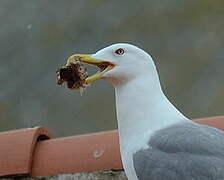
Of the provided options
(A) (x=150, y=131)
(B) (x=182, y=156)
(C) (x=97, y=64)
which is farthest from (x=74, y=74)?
(B) (x=182, y=156)

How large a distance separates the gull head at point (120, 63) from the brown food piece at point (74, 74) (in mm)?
57

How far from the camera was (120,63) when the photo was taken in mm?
1816

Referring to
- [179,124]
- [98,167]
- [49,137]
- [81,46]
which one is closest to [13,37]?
[81,46]

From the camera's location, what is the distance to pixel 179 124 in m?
1.74

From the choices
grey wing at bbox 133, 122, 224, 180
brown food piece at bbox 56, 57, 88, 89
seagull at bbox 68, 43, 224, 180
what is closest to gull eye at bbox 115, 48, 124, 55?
seagull at bbox 68, 43, 224, 180

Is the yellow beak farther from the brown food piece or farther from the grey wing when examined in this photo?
the grey wing

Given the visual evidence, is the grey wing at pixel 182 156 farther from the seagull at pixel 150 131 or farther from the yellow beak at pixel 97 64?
the yellow beak at pixel 97 64

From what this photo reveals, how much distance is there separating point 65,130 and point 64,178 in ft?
8.08

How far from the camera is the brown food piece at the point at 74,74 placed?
1.90 m

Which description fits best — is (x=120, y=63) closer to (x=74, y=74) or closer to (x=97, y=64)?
(x=97, y=64)

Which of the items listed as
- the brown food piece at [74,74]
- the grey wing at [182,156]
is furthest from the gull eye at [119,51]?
the grey wing at [182,156]

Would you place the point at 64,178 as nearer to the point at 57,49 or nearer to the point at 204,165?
the point at 204,165

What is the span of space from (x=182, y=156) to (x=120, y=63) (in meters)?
0.34

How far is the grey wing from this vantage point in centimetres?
159
